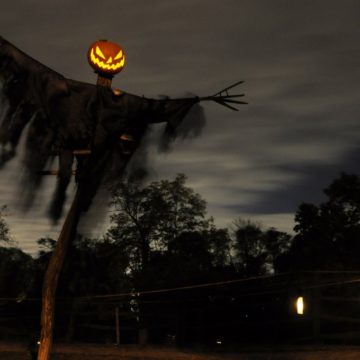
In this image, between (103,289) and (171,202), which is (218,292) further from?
(171,202)

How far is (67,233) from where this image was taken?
22.6 ft

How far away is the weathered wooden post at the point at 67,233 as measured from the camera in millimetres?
6898

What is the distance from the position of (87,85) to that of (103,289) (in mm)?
13546

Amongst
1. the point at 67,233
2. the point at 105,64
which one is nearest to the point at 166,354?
the point at 67,233

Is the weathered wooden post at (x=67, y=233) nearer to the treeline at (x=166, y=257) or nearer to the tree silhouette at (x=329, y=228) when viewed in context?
the treeline at (x=166, y=257)

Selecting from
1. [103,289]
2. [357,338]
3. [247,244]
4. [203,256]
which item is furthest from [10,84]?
[247,244]

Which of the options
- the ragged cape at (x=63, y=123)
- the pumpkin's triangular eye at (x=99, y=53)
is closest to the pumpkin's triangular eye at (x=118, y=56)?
the pumpkin's triangular eye at (x=99, y=53)

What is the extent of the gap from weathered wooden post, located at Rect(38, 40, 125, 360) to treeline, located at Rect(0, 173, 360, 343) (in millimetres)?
7777

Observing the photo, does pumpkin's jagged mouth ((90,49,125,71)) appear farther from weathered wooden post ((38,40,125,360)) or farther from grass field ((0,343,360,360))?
grass field ((0,343,360,360))

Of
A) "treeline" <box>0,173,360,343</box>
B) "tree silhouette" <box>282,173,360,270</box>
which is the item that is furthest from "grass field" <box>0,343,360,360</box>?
"tree silhouette" <box>282,173,360,270</box>

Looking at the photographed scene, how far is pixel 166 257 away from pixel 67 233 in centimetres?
1710

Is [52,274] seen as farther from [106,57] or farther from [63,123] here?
[106,57]

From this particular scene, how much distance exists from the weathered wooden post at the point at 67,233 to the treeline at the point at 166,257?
7.78m

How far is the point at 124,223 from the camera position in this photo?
2595cm
